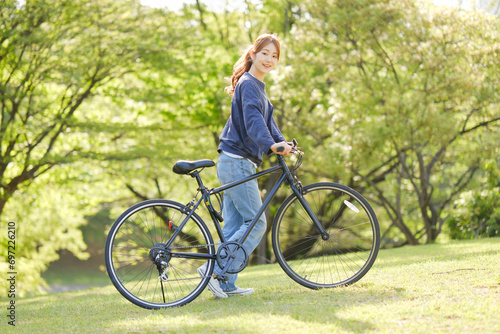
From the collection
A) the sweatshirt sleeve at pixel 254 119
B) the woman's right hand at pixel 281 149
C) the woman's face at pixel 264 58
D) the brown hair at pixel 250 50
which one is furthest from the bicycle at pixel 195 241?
the brown hair at pixel 250 50

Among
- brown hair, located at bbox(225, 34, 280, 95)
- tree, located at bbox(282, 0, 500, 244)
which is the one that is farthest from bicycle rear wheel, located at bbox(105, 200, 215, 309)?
tree, located at bbox(282, 0, 500, 244)

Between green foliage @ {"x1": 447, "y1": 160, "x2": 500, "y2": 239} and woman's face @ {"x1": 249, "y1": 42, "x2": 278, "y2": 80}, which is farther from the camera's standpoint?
green foliage @ {"x1": 447, "y1": 160, "x2": 500, "y2": 239}

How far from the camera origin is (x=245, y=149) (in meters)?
3.90

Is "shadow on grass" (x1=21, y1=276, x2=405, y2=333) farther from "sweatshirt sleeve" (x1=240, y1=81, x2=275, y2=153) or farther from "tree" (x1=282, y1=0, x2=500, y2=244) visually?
"tree" (x1=282, y1=0, x2=500, y2=244)

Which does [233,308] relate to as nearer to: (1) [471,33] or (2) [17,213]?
(1) [471,33]

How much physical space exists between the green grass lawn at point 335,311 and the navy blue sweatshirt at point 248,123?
1101 millimetres

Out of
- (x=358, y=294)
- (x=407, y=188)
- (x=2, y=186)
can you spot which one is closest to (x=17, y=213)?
(x=2, y=186)

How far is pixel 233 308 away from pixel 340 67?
9481 millimetres

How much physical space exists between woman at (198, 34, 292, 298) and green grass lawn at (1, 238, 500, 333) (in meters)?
0.45

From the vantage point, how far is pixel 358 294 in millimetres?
3570

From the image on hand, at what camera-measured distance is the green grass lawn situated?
277 centimetres

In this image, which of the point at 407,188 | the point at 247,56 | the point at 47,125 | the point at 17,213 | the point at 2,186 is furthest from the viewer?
the point at 407,188

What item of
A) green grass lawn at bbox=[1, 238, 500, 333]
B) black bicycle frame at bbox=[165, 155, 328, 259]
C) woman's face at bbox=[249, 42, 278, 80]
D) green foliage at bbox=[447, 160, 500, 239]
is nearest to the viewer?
green grass lawn at bbox=[1, 238, 500, 333]

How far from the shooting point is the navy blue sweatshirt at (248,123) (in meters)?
3.75
